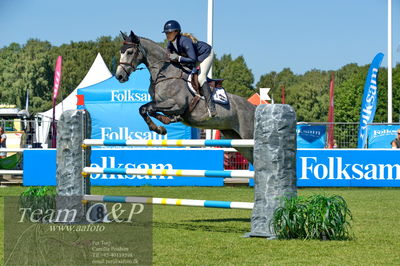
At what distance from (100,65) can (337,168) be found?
66.7ft

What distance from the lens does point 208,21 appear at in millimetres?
19766

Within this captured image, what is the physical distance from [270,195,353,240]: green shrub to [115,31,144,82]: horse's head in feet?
10.2

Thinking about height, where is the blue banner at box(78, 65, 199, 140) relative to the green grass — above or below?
above

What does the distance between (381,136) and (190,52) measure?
1275 centimetres

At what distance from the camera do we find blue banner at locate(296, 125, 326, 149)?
21344 millimetres

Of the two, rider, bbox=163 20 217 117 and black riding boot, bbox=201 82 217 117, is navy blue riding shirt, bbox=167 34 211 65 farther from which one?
black riding boot, bbox=201 82 217 117

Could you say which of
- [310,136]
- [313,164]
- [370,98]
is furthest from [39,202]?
[370,98]

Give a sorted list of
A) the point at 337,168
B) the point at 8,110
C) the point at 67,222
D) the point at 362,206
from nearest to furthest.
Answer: the point at 67,222 → the point at 362,206 → the point at 337,168 → the point at 8,110

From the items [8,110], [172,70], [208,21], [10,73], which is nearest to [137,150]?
[208,21]

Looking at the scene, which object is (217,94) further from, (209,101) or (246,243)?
(246,243)

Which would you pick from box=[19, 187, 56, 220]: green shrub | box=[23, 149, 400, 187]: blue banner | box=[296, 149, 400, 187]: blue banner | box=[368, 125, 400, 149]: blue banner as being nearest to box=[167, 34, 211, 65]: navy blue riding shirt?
box=[19, 187, 56, 220]: green shrub

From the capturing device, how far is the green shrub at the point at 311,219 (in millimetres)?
7059

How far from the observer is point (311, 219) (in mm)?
7094

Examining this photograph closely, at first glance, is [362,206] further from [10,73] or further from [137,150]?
[10,73]
